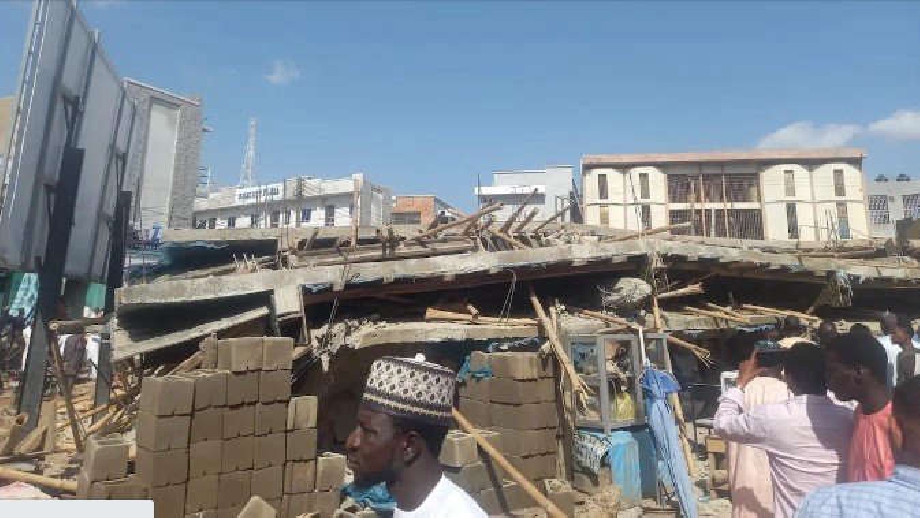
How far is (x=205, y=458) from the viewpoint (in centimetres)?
581

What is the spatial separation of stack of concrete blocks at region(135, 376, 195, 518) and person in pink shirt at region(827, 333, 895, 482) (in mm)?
5603

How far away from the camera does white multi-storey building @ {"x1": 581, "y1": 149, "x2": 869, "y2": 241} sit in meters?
42.2

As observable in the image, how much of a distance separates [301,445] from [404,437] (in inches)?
201

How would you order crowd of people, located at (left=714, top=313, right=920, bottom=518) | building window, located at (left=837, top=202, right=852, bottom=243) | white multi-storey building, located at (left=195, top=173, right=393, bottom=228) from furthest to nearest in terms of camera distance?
white multi-storey building, located at (left=195, top=173, right=393, bottom=228) → building window, located at (left=837, top=202, right=852, bottom=243) → crowd of people, located at (left=714, top=313, right=920, bottom=518)

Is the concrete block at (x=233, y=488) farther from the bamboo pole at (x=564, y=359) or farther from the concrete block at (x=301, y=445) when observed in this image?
the bamboo pole at (x=564, y=359)

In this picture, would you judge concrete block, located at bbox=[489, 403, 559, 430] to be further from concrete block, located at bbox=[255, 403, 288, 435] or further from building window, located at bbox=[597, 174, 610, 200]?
building window, located at bbox=[597, 174, 610, 200]

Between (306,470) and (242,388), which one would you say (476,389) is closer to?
(306,470)

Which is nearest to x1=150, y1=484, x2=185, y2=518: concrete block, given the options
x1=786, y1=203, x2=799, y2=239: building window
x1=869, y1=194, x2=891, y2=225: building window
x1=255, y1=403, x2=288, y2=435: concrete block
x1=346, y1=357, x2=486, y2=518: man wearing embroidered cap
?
x1=255, y1=403, x2=288, y2=435: concrete block

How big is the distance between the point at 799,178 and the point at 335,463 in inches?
1820

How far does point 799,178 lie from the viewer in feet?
140

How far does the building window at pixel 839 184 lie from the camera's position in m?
42.5

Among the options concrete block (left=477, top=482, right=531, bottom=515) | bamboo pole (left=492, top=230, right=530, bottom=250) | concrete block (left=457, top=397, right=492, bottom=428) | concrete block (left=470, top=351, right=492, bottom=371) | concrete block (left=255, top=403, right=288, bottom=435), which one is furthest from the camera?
bamboo pole (left=492, top=230, right=530, bottom=250)

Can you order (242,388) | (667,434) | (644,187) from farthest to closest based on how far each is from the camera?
1. (644,187)
2. (667,434)
3. (242,388)

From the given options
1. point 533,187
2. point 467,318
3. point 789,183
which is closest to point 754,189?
point 789,183
